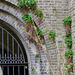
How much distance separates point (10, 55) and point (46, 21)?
1745 millimetres

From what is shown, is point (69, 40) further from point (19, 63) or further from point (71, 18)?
point (19, 63)

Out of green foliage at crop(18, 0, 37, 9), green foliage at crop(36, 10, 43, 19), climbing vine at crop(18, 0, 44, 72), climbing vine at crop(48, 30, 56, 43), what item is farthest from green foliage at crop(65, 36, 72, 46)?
green foliage at crop(18, 0, 37, 9)

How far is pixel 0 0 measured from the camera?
6410 mm

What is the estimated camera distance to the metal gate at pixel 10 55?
261 inches

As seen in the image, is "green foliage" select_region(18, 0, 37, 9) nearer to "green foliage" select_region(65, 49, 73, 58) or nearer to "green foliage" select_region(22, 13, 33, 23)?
"green foliage" select_region(22, 13, 33, 23)

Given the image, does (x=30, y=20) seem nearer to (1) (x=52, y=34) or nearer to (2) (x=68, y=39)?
(1) (x=52, y=34)

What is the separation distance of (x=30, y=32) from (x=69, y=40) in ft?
4.35

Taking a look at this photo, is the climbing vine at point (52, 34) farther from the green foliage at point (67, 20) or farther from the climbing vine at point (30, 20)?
the green foliage at point (67, 20)

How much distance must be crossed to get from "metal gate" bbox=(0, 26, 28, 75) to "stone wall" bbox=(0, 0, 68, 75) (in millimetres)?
386

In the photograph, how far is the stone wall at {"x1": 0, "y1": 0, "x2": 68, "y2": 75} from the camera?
20.1ft

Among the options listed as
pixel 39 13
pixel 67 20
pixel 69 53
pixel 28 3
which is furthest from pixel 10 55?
pixel 67 20

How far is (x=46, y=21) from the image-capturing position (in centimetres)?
622

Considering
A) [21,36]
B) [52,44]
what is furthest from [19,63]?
[52,44]

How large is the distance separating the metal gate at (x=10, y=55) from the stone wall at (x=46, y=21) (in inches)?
15.2
